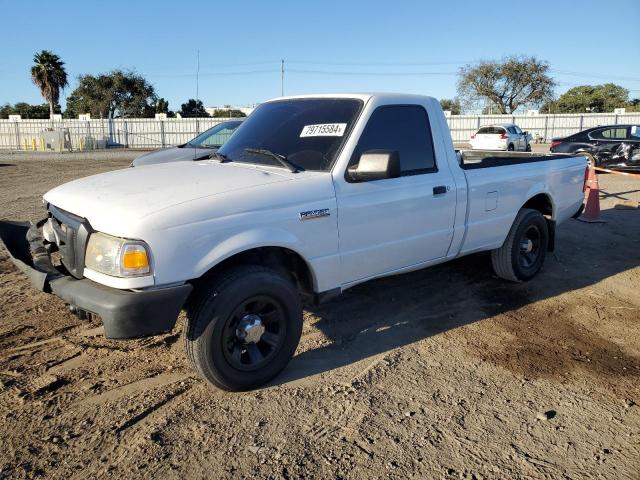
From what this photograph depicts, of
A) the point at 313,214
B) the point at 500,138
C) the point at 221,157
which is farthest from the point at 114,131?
the point at 313,214

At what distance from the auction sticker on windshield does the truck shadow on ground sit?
62.9 inches

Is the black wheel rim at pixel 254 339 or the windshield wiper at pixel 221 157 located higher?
the windshield wiper at pixel 221 157

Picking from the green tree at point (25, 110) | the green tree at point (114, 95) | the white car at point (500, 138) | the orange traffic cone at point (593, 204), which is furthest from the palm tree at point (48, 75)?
the orange traffic cone at point (593, 204)

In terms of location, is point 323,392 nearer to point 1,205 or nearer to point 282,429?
point 282,429

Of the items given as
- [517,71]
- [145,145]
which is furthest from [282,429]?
[517,71]

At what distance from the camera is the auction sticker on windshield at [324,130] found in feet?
12.6

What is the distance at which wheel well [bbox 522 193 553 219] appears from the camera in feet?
18.5

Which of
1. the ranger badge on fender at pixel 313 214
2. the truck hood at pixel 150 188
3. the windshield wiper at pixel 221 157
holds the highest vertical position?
the windshield wiper at pixel 221 157

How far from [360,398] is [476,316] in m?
1.87

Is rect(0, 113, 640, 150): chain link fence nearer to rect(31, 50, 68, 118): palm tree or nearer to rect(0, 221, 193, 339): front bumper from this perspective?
rect(31, 50, 68, 118): palm tree

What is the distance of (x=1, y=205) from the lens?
9.65 m

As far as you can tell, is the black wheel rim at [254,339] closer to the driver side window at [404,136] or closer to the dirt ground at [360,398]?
the dirt ground at [360,398]

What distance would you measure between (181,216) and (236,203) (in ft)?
1.17

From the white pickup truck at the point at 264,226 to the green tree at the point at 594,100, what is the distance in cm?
6612
